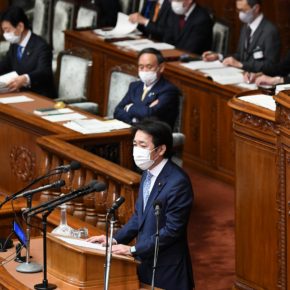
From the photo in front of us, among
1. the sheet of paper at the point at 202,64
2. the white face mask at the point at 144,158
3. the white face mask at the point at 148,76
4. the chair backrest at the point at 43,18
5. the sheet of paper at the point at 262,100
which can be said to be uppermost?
the sheet of paper at the point at 262,100

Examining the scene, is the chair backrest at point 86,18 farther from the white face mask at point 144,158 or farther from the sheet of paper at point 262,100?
the white face mask at point 144,158

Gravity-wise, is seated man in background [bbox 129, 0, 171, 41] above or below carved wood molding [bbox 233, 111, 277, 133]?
below

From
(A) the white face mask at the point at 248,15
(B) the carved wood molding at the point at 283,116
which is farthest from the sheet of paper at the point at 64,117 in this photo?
(B) the carved wood molding at the point at 283,116

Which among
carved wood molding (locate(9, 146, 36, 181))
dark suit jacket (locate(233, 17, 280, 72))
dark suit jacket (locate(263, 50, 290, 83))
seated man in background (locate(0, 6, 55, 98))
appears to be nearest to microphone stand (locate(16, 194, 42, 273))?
carved wood molding (locate(9, 146, 36, 181))

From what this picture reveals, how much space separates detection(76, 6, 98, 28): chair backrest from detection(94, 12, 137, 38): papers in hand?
39 centimetres

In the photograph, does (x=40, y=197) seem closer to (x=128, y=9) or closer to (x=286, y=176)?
(x=286, y=176)

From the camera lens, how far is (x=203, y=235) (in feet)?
31.2

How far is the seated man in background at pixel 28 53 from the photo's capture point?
10953 millimetres

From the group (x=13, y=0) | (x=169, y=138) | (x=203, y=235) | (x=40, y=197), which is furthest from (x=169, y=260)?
(x=13, y=0)

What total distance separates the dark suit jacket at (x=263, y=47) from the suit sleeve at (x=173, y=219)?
4.46m

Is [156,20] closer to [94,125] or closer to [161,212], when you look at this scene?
[94,125]

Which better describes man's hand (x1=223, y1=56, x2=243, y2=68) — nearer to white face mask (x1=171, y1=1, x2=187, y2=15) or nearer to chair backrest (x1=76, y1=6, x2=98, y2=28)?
white face mask (x1=171, y1=1, x2=187, y2=15)

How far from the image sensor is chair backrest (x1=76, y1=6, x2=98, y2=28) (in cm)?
1370

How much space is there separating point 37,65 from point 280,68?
2169 millimetres
